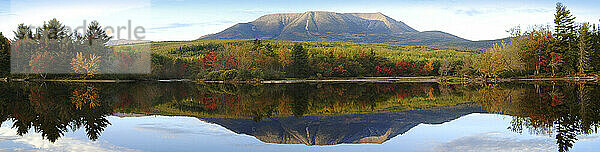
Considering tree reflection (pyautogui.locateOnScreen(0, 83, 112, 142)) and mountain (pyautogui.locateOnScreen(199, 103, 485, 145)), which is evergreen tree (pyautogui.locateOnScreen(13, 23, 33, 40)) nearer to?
tree reflection (pyautogui.locateOnScreen(0, 83, 112, 142))

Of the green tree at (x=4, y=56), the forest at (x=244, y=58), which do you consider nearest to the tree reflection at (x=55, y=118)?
the forest at (x=244, y=58)

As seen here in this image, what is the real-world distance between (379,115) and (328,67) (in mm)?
49354

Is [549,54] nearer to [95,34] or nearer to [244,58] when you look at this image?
[244,58]

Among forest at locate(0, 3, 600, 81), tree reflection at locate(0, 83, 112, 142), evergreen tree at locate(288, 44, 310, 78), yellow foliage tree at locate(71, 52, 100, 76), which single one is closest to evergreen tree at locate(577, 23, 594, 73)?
forest at locate(0, 3, 600, 81)

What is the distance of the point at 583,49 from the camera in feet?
154

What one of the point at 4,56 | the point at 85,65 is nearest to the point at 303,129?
the point at 85,65

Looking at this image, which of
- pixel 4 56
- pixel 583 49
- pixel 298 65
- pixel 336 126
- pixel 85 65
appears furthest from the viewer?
pixel 298 65

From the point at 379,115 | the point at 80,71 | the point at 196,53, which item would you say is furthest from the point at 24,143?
the point at 196,53

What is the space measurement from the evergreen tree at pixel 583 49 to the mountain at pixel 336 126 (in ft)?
135

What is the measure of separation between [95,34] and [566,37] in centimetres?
5590

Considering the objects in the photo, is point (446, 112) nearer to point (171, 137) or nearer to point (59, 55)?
point (171, 137)

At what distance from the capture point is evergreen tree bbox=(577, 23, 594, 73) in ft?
155

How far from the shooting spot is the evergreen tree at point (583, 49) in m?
47.3

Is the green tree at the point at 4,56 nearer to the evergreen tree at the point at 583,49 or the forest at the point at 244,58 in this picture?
the forest at the point at 244,58
